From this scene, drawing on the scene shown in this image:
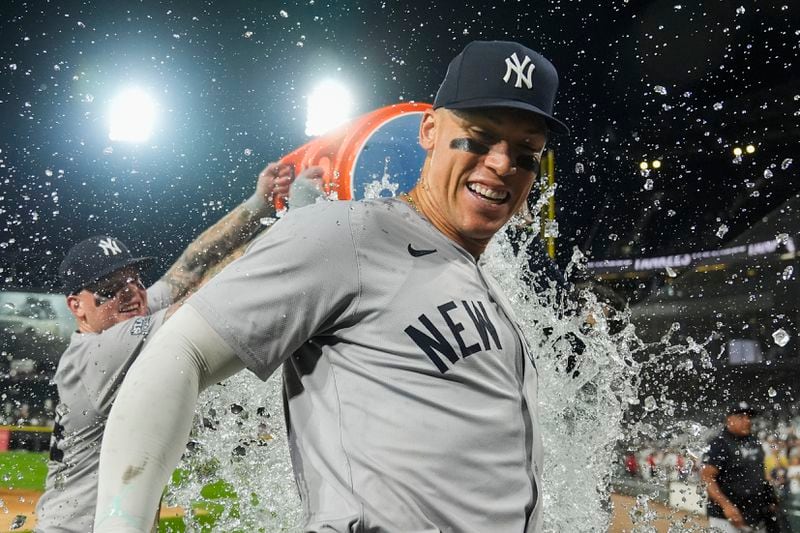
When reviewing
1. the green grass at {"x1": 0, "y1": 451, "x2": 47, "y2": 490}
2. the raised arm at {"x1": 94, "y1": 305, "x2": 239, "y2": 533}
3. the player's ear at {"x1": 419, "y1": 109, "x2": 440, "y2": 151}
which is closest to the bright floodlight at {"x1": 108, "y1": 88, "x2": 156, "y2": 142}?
the green grass at {"x1": 0, "y1": 451, "x2": 47, "y2": 490}

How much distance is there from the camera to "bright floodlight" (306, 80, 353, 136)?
1200 centimetres

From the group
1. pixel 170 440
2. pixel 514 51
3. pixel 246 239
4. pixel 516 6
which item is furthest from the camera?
pixel 516 6

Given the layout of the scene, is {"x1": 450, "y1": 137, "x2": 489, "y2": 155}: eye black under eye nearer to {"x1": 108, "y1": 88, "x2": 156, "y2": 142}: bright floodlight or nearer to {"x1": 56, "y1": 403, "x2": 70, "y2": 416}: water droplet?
{"x1": 56, "y1": 403, "x2": 70, "y2": 416}: water droplet

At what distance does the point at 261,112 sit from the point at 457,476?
17277 millimetres

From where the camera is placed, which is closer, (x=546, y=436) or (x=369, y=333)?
(x=369, y=333)

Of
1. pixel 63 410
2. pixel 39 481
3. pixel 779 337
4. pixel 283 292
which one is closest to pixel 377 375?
pixel 283 292

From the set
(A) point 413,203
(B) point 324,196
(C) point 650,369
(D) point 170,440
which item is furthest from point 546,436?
(C) point 650,369

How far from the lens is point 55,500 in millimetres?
3127

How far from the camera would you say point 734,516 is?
6438 mm

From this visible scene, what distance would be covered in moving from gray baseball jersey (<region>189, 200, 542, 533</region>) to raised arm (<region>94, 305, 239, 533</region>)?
1.8 inches

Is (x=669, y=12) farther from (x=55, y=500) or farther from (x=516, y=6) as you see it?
(x=55, y=500)

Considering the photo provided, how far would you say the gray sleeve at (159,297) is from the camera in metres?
3.68

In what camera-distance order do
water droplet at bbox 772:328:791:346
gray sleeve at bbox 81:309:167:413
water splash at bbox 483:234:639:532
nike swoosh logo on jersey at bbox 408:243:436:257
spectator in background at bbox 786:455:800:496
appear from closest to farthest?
nike swoosh logo on jersey at bbox 408:243:436:257, water splash at bbox 483:234:639:532, gray sleeve at bbox 81:309:167:413, spectator in background at bbox 786:455:800:496, water droplet at bbox 772:328:791:346

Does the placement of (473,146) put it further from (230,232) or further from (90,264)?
(90,264)
